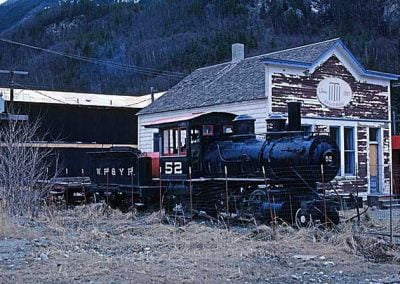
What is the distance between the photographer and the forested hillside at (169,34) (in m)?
91.4

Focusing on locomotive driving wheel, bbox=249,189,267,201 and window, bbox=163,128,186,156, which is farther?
window, bbox=163,128,186,156

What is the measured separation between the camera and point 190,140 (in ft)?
62.0

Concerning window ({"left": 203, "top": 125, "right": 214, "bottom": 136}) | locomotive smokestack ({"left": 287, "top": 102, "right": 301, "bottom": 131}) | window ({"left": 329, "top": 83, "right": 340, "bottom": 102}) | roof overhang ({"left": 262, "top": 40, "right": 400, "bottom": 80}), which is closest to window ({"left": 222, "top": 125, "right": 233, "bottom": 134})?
window ({"left": 203, "top": 125, "right": 214, "bottom": 136})

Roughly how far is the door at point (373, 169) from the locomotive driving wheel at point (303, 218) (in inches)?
433

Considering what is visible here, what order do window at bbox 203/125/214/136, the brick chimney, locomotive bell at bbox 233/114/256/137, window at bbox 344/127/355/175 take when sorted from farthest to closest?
1. the brick chimney
2. window at bbox 344/127/355/175
3. window at bbox 203/125/214/136
4. locomotive bell at bbox 233/114/256/137

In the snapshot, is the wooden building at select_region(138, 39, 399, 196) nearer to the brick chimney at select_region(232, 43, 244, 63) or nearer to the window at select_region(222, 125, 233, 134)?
the brick chimney at select_region(232, 43, 244, 63)

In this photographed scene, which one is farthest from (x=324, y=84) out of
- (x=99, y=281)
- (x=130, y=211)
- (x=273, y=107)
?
(x=99, y=281)

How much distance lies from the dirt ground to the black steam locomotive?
41.1 inches

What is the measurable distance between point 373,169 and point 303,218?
11321 mm

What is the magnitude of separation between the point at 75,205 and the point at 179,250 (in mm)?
12353

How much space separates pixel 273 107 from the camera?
22.2m

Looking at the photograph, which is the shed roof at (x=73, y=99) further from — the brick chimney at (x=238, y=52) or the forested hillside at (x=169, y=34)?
the forested hillside at (x=169, y=34)

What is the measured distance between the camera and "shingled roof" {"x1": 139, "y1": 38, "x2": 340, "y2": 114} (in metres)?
23.6

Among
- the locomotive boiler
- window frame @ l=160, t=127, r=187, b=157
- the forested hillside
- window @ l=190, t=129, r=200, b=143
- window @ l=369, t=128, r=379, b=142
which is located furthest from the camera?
the forested hillside
